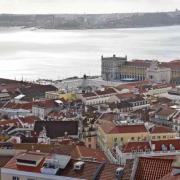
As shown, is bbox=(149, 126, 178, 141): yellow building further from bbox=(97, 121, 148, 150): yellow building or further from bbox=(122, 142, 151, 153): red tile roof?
bbox=(122, 142, 151, 153): red tile roof

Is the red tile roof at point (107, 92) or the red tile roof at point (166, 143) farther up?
the red tile roof at point (166, 143)

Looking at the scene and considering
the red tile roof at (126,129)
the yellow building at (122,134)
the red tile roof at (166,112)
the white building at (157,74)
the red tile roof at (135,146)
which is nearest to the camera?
the red tile roof at (135,146)

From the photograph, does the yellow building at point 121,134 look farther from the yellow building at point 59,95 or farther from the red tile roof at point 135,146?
the yellow building at point 59,95

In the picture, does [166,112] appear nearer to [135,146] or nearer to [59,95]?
[59,95]

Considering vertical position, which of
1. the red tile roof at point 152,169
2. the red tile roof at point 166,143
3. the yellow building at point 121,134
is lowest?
the yellow building at point 121,134

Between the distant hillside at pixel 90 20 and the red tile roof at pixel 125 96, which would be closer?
the red tile roof at pixel 125 96

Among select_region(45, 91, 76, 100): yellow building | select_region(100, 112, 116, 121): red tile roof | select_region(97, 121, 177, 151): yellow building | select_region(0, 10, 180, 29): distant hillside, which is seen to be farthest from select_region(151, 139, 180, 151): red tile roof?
select_region(0, 10, 180, 29): distant hillside

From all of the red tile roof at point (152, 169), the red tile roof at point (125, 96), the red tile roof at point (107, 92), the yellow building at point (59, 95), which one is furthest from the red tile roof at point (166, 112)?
the red tile roof at point (152, 169)

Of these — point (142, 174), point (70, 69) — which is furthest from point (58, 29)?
point (142, 174)
